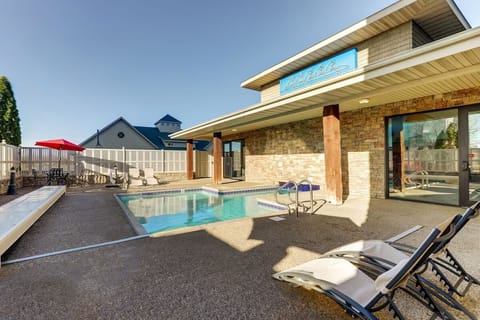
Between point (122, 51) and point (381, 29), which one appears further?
point (122, 51)

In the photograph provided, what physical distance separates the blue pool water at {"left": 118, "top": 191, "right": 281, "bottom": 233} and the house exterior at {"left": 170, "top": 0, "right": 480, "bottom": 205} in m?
2.67

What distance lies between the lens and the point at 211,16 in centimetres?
1282

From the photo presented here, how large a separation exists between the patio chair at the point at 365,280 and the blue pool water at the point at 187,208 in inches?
145

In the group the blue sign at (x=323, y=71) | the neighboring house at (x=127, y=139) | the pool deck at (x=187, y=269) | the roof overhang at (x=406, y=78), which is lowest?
the pool deck at (x=187, y=269)

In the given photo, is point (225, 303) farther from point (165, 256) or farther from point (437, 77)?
point (437, 77)

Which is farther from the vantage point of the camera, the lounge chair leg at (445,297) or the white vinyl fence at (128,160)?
the white vinyl fence at (128,160)

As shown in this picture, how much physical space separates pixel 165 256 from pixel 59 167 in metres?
12.2

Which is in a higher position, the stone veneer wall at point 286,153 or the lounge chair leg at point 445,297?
the stone veneer wall at point 286,153

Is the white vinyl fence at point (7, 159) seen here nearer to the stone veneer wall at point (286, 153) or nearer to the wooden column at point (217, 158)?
the wooden column at point (217, 158)

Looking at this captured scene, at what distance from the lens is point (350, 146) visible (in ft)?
26.3

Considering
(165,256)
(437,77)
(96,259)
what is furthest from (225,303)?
(437,77)

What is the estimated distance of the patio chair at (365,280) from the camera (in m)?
1.47

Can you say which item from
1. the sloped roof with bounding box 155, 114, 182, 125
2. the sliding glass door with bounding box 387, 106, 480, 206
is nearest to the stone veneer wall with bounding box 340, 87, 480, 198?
the sliding glass door with bounding box 387, 106, 480, 206

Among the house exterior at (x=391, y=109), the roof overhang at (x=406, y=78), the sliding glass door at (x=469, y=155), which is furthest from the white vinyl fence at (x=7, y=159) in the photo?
the sliding glass door at (x=469, y=155)
